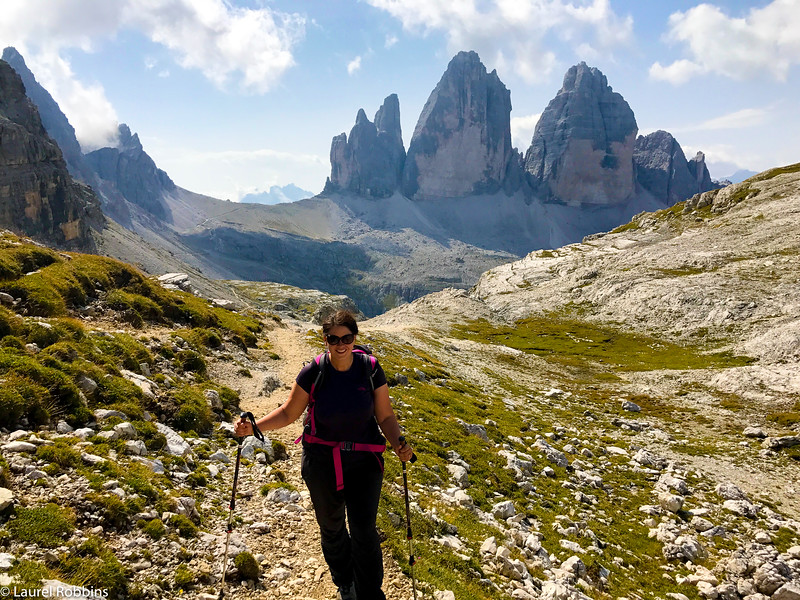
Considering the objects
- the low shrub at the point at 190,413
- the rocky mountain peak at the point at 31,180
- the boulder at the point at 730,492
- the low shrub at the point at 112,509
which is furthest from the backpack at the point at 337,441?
the rocky mountain peak at the point at 31,180

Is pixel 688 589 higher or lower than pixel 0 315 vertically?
lower

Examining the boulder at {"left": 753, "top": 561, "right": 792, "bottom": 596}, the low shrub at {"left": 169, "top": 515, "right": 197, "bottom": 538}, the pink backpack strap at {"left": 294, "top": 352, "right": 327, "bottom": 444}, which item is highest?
the pink backpack strap at {"left": 294, "top": 352, "right": 327, "bottom": 444}

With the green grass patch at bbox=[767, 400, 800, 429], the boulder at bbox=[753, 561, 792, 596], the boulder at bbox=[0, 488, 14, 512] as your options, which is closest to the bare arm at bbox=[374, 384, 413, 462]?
the boulder at bbox=[0, 488, 14, 512]

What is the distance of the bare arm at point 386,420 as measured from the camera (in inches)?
277

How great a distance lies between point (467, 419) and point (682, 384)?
30.5 m

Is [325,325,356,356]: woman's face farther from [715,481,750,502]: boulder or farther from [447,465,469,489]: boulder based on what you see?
[715,481,750,502]: boulder

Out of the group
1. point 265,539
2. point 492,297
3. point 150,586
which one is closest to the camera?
point 150,586

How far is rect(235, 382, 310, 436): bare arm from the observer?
7.06 meters

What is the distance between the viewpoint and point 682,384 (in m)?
42.5

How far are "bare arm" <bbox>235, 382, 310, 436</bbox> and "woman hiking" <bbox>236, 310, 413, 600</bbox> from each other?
20 mm

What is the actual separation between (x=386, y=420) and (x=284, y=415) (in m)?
1.80

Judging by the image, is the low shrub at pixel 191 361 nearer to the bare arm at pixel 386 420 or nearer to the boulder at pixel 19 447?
the boulder at pixel 19 447

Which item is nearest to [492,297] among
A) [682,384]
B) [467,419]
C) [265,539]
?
[682,384]

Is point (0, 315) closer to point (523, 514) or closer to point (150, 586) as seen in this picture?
point (150, 586)
